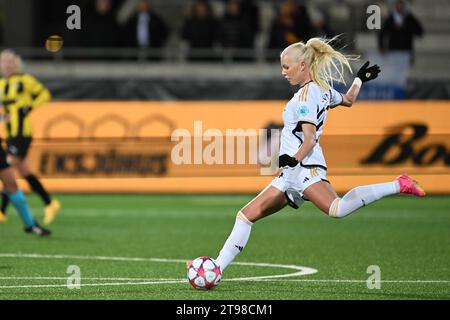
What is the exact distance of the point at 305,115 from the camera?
9.17m

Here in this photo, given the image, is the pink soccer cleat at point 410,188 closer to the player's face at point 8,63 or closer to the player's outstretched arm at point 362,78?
the player's outstretched arm at point 362,78

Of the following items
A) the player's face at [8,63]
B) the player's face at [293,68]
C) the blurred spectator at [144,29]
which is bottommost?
the player's face at [293,68]

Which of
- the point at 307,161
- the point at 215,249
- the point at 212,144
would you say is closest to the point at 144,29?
the point at 212,144

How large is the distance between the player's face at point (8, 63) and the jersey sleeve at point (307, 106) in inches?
281

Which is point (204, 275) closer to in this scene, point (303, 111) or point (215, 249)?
point (303, 111)

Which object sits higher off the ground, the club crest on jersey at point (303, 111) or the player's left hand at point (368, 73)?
the player's left hand at point (368, 73)

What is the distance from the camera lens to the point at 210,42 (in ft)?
79.3

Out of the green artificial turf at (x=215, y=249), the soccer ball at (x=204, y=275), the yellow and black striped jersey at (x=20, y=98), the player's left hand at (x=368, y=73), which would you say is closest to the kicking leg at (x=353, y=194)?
the green artificial turf at (x=215, y=249)

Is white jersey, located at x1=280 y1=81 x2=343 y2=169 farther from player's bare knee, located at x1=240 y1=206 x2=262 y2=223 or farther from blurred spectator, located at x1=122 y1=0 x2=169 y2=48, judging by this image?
blurred spectator, located at x1=122 y1=0 x2=169 y2=48

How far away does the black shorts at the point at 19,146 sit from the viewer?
16.1m

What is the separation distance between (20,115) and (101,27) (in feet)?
25.6

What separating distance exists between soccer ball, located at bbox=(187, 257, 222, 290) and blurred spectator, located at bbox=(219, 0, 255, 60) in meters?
14.8

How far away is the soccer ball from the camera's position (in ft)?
30.7
